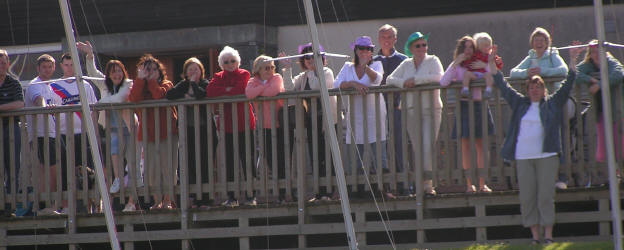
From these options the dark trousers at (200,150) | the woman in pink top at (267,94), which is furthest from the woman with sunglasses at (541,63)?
the dark trousers at (200,150)

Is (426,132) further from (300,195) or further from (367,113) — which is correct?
(300,195)

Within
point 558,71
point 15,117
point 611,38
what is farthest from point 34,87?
point 611,38

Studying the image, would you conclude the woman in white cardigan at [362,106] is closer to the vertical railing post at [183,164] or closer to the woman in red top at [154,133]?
the vertical railing post at [183,164]

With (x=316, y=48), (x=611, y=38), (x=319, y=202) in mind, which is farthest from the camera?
(x=611, y=38)

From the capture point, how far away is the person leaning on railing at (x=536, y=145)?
10.3m

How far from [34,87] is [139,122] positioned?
150 cm

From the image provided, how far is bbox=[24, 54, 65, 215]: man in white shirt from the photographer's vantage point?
12234 millimetres

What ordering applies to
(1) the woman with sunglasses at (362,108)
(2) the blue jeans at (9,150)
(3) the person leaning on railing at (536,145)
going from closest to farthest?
(3) the person leaning on railing at (536,145)
(1) the woman with sunglasses at (362,108)
(2) the blue jeans at (9,150)

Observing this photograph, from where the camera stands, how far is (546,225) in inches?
406

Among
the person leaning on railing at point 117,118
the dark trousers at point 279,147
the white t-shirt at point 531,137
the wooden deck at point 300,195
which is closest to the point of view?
the white t-shirt at point 531,137

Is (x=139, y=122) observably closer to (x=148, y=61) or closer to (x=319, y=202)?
(x=148, y=61)

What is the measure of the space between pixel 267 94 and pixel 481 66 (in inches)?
81.7

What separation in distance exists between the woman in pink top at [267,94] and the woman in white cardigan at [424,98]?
3.65 ft

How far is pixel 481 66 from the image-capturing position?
11.0m
